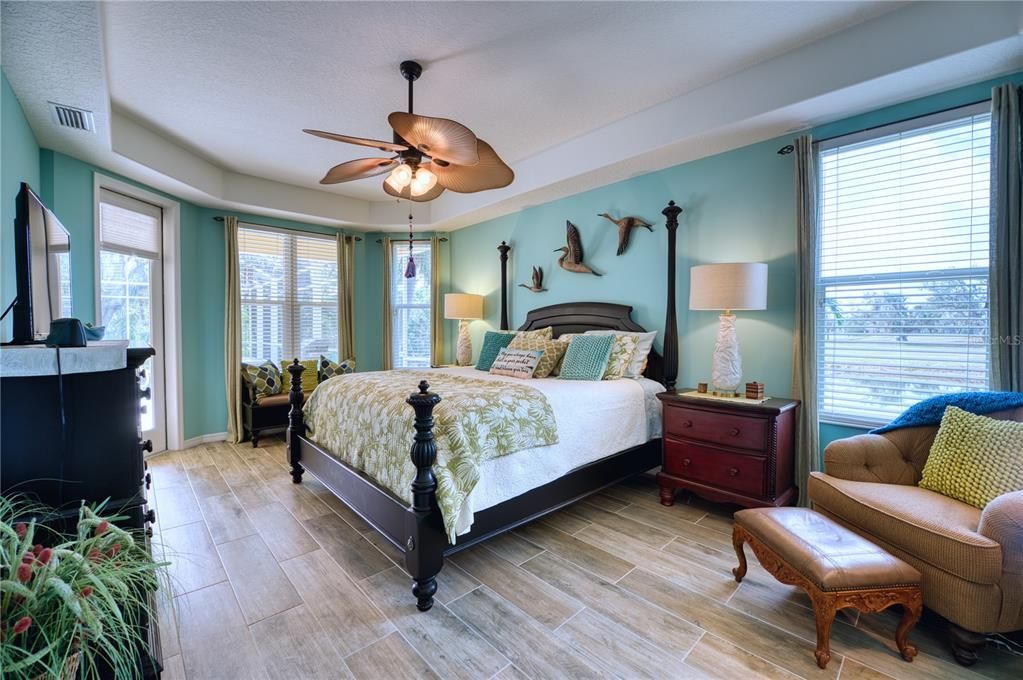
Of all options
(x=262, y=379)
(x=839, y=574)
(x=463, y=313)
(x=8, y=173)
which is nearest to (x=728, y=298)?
(x=839, y=574)

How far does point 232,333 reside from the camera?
4633 millimetres

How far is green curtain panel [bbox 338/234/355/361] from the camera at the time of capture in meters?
5.48

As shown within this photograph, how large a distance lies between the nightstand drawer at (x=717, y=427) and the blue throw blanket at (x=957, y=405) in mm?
555

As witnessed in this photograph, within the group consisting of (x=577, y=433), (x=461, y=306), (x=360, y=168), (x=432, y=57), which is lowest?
(x=577, y=433)

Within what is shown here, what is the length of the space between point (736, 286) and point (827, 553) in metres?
1.59

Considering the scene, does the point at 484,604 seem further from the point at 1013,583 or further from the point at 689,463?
the point at 1013,583

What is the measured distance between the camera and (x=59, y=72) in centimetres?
218

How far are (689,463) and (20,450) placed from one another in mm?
3147

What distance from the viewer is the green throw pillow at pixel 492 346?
13.4 ft

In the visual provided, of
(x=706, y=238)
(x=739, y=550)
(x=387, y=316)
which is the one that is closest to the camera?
(x=739, y=550)

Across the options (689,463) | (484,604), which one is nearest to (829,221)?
(689,463)

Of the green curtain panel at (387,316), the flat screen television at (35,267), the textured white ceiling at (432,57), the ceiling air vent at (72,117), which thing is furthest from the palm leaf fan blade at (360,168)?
the green curtain panel at (387,316)

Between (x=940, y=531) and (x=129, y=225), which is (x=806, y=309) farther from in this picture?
(x=129, y=225)

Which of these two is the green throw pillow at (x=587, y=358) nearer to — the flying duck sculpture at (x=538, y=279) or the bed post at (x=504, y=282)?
the flying duck sculpture at (x=538, y=279)
